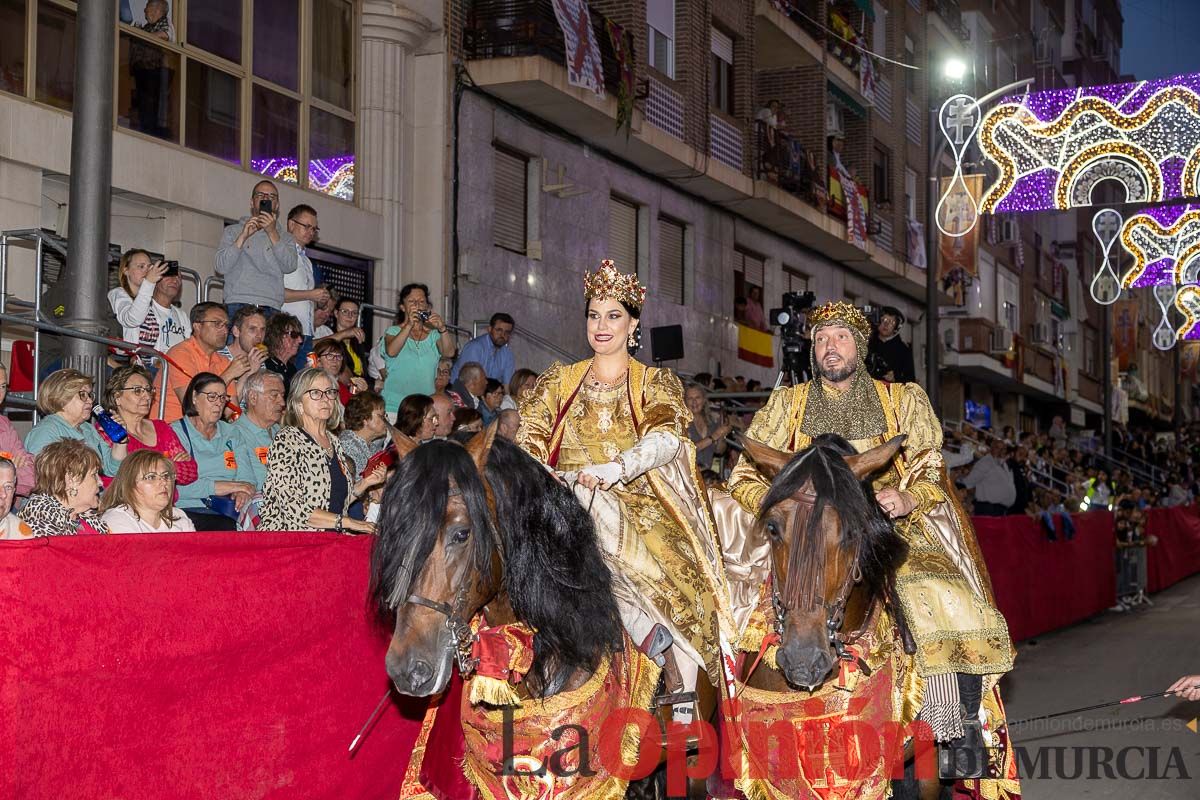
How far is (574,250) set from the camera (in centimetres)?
1983

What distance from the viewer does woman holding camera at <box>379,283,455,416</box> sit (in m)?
11.9

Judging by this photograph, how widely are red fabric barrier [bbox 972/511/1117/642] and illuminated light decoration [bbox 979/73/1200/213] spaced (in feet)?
14.2

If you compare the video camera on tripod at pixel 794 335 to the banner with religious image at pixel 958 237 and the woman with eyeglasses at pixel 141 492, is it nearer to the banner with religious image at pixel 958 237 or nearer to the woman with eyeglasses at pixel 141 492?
the woman with eyeglasses at pixel 141 492

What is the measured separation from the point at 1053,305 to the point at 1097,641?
37.1m

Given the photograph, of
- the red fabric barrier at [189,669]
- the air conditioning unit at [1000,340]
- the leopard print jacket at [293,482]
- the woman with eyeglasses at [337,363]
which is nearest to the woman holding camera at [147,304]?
the woman with eyeglasses at [337,363]

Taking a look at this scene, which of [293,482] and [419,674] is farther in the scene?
[293,482]

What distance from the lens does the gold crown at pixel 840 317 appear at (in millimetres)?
6336

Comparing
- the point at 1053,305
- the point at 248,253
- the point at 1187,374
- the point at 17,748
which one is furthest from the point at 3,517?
the point at 1187,374

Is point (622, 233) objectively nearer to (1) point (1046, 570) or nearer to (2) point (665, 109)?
(2) point (665, 109)

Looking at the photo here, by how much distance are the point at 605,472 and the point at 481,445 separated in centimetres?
69

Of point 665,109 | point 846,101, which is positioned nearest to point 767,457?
point 665,109

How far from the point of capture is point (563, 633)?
4.75m

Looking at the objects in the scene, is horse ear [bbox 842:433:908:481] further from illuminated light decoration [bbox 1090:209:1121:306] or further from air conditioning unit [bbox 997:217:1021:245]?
air conditioning unit [bbox 997:217:1021:245]

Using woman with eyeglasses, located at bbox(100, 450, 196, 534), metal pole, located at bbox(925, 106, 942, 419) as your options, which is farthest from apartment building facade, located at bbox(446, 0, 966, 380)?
woman with eyeglasses, located at bbox(100, 450, 196, 534)
